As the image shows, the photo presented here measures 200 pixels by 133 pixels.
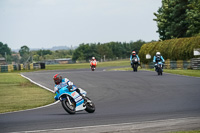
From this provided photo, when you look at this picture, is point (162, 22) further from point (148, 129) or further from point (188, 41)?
point (148, 129)

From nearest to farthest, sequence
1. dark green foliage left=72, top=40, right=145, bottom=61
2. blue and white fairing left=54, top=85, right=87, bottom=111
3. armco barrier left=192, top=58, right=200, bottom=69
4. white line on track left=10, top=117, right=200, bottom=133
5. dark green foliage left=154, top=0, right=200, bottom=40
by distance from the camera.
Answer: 1. white line on track left=10, top=117, right=200, bottom=133
2. blue and white fairing left=54, top=85, right=87, bottom=111
3. armco barrier left=192, top=58, right=200, bottom=69
4. dark green foliage left=154, top=0, right=200, bottom=40
5. dark green foliage left=72, top=40, right=145, bottom=61

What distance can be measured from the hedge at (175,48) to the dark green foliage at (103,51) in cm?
10784

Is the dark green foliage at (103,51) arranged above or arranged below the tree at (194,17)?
below

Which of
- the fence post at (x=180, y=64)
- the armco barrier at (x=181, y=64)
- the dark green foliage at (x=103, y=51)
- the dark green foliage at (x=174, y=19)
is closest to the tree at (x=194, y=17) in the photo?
the dark green foliage at (x=174, y=19)

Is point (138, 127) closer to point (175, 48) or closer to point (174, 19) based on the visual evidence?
point (175, 48)

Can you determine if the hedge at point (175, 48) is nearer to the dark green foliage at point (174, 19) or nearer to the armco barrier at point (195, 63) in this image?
the armco barrier at point (195, 63)

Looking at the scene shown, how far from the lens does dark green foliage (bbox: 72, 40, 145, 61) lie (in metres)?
160

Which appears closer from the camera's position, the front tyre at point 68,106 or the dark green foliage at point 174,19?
the front tyre at point 68,106

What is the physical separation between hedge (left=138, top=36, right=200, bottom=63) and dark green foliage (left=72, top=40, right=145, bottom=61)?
10784cm

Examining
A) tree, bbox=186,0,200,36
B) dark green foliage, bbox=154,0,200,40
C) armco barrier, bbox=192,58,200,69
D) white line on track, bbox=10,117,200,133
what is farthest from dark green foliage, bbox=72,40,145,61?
white line on track, bbox=10,117,200,133

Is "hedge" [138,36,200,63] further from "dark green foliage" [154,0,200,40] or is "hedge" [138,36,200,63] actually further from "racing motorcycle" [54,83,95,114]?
"racing motorcycle" [54,83,95,114]

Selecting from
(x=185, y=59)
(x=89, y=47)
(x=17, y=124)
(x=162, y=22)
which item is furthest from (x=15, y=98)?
(x=89, y=47)

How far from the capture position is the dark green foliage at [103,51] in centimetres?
16050

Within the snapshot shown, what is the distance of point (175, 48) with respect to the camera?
42.1 meters
